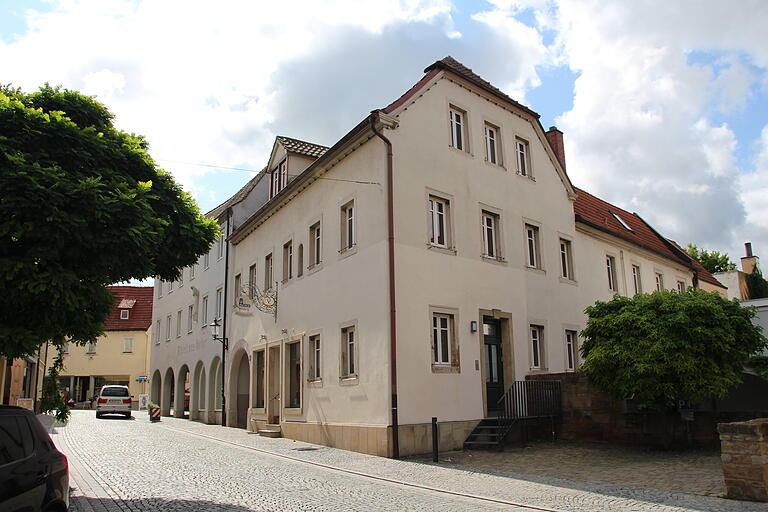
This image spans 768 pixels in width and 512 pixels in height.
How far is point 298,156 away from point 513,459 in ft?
44.5

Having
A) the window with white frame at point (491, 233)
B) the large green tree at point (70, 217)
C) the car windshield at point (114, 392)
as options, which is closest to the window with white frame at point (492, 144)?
the window with white frame at point (491, 233)

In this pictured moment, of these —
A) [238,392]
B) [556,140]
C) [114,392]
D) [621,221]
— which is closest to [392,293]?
[556,140]

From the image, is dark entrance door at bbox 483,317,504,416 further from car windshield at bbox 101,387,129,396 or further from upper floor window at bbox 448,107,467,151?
car windshield at bbox 101,387,129,396

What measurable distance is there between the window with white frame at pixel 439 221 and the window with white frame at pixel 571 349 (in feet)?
20.3

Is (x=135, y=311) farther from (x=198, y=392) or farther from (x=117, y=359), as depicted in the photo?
(x=198, y=392)

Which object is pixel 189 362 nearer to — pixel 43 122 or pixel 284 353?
pixel 284 353

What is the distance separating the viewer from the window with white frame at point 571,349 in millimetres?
20016

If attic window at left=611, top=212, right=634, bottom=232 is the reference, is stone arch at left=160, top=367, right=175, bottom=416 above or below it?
below

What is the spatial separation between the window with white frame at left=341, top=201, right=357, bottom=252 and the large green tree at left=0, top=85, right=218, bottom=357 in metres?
7.23

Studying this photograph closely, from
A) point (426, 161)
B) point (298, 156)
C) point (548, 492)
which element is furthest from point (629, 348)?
point (298, 156)

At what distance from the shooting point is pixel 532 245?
1978 cm

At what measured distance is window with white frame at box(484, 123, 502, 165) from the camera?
61.9 feet

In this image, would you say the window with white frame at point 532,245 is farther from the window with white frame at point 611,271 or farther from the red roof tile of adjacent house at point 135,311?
the red roof tile of adjacent house at point 135,311

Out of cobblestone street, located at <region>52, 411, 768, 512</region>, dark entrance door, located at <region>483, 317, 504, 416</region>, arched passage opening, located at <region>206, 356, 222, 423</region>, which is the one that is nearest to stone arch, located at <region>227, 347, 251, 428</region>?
arched passage opening, located at <region>206, 356, 222, 423</region>
